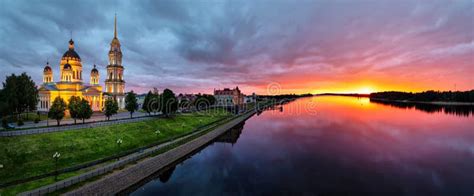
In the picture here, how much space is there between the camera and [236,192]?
1128 inches

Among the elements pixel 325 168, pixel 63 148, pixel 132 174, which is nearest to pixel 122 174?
pixel 132 174

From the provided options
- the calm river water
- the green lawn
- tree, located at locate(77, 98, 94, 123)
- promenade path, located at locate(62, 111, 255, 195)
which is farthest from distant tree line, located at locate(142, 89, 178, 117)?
promenade path, located at locate(62, 111, 255, 195)

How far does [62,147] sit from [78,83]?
5594 cm

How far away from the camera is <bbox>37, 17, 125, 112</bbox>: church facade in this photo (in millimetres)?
68062

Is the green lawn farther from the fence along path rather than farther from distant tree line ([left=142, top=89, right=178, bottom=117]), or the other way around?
distant tree line ([left=142, top=89, right=178, bottom=117])

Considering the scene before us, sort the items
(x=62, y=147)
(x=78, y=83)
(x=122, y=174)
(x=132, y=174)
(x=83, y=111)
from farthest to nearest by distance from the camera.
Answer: (x=78, y=83) → (x=83, y=111) → (x=62, y=147) → (x=132, y=174) → (x=122, y=174)

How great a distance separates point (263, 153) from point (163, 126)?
Result: 2486cm

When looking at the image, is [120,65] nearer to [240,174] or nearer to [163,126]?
[163,126]

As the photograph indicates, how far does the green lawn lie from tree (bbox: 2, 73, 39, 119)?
843 inches

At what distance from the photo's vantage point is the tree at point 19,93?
43344mm

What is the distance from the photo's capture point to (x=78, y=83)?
2933 inches

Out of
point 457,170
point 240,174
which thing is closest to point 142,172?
point 240,174

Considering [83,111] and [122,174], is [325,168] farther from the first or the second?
[83,111]

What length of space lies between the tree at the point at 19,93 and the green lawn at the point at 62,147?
21.4 metres
